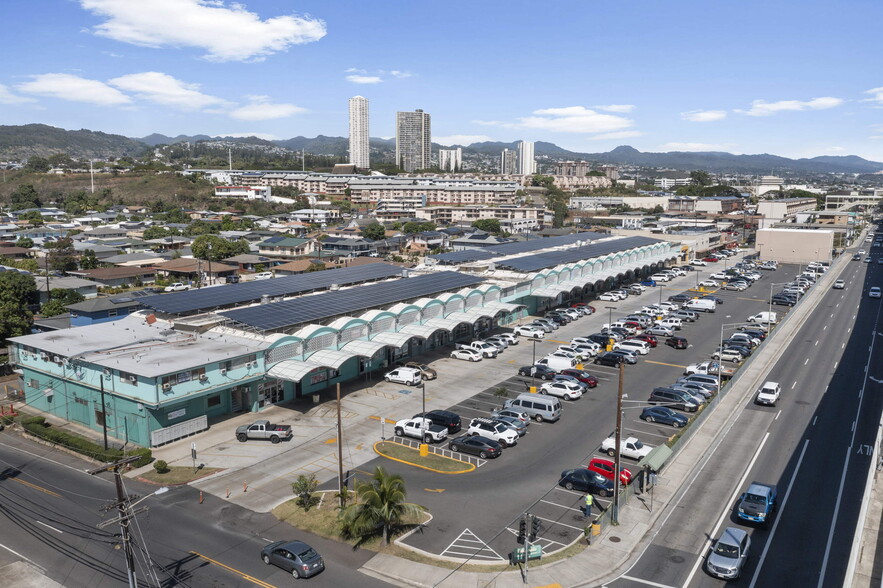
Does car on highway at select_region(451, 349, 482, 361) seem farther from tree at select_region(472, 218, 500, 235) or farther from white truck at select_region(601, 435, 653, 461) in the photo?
tree at select_region(472, 218, 500, 235)

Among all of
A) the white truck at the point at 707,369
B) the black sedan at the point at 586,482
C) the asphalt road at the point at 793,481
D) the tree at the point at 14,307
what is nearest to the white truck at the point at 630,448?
the asphalt road at the point at 793,481

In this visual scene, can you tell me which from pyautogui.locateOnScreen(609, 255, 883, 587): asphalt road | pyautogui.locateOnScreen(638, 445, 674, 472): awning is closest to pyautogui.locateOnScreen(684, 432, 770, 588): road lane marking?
pyautogui.locateOnScreen(609, 255, 883, 587): asphalt road

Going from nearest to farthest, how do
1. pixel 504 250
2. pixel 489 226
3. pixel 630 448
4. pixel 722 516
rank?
pixel 722 516
pixel 630 448
pixel 504 250
pixel 489 226

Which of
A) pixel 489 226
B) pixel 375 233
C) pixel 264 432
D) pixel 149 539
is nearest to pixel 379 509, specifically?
pixel 149 539

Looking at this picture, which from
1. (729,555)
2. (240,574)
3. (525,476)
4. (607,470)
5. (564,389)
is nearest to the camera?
(729,555)

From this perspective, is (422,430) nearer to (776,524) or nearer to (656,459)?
(656,459)

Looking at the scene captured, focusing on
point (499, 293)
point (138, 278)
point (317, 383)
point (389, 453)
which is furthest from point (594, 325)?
point (138, 278)
